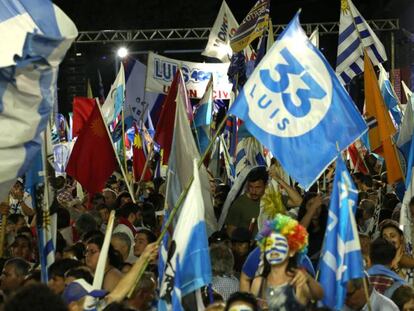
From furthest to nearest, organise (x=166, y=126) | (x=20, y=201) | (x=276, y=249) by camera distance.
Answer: (x=20, y=201), (x=166, y=126), (x=276, y=249)

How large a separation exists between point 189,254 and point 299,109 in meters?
1.58

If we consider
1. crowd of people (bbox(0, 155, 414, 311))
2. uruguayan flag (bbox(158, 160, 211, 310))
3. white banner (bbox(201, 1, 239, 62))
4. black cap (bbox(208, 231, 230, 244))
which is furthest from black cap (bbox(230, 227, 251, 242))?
white banner (bbox(201, 1, 239, 62))

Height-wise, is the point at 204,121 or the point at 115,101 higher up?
the point at 115,101

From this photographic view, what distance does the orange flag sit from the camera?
11914 mm

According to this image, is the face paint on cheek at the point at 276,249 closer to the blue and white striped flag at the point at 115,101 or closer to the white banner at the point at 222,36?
the blue and white striped flag at the point at 115,101

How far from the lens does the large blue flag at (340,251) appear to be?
22.2ft

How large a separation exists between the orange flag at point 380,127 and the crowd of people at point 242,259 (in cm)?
44

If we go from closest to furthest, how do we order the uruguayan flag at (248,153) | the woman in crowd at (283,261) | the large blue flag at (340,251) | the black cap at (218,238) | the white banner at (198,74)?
the woman in crowd at (283,261) → the large blue flag at (340,251) → the black cap at (218,238) → the uruguayan flag at (248,153) → the white banner at (198,74)

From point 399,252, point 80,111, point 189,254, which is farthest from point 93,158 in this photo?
point 189,254

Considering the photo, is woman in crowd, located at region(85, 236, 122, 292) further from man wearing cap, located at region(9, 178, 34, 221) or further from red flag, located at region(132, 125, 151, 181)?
red flag, located at region(132, 125, 151, 181)

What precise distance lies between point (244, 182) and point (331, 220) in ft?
13.0

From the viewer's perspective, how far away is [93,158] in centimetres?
1327

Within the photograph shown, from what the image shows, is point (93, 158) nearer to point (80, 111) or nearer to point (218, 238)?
point (218, 238)

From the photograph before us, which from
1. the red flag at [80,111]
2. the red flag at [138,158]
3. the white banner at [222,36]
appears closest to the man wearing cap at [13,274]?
the red flag at [138,158]
